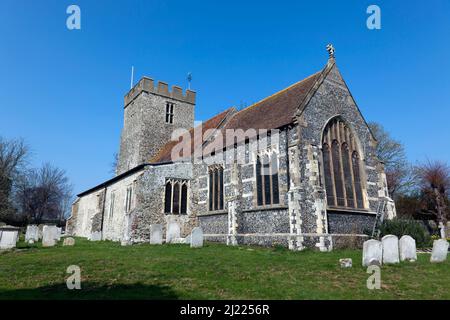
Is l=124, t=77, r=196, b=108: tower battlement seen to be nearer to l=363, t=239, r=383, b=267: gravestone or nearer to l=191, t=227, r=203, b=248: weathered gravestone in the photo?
l=191, t=227, r=203, b=248: weathered gravestone

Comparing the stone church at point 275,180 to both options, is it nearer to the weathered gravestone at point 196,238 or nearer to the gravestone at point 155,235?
the gravestone at point 155,235

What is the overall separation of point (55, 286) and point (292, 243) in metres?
9.47

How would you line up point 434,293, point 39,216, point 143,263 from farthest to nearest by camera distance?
point 39,216
point 143,263
point 434,293

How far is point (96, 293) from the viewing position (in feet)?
19.8

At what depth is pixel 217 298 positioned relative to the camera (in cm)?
563

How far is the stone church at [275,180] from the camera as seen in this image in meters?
14.2

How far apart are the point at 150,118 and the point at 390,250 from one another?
2288cm

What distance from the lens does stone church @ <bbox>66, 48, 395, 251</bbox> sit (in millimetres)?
14172

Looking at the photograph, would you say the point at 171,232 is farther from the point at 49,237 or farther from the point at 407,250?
the point at 407,250

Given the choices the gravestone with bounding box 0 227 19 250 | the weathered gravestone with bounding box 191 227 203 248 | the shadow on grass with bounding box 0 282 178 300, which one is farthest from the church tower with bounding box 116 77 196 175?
the shadow on grass with bounding box 0 282 178 300

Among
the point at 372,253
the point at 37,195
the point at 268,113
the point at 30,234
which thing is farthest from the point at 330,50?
the point at 37,195

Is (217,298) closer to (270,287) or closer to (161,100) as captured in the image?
(270,287)
